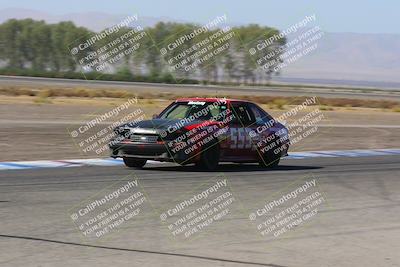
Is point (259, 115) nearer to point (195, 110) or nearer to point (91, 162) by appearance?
point (195, 110)

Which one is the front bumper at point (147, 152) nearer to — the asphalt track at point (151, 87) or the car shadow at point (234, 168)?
the car shadow at point (234, 168)

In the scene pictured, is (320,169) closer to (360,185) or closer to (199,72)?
(360,185)

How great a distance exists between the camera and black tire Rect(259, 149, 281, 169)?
16422 millimetres

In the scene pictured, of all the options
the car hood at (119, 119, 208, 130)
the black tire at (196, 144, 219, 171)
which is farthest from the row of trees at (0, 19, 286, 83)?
the car hood at (119, 119, 208, 130)

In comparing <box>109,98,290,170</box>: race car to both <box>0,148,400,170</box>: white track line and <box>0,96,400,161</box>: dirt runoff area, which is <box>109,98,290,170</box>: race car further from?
<box>0,96,400,161</box>: dirt runoff area

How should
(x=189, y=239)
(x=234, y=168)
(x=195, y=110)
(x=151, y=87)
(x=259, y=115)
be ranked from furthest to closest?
(x=151, y=87), (x=259, y=115), (x=234, y=168), (x=195, y=110), (x=189, y=239)

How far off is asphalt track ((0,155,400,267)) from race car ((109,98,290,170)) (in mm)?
381

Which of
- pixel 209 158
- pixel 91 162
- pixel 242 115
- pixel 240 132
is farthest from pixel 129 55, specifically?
pixel 209 158

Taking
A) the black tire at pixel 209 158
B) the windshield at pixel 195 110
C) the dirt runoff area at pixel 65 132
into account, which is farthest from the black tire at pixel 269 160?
the dirt runoff area at pixel 65 132

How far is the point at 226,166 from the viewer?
54.6ft

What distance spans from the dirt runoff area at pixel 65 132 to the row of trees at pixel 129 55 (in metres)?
75.1

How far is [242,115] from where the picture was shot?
52.0 feet

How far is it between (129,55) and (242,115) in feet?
349

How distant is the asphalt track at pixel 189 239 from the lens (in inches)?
283
